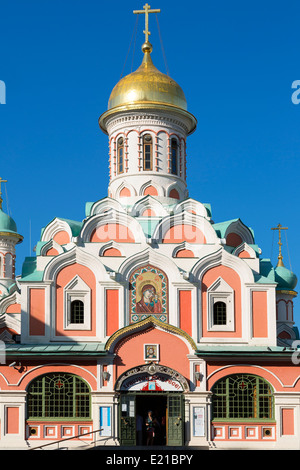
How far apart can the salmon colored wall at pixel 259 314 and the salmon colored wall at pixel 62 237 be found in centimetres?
592

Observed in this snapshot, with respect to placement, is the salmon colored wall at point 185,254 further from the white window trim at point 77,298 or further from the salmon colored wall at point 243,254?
the white window trim at point 77,298

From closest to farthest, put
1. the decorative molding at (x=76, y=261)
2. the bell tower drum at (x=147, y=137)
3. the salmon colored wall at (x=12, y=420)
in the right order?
the salmon colored wall at (x=12, y=420) → the decorative molding at (x=76, y=261) → the bell tower drum at (x=147, y=137)

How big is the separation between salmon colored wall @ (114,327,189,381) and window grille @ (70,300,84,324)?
1.51 m

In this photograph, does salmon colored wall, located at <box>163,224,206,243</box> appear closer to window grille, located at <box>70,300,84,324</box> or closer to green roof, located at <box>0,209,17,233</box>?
window grille, located at <box>70,300,84,324</box>

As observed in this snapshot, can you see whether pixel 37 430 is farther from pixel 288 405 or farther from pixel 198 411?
pixel 288 405

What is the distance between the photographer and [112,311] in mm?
27000

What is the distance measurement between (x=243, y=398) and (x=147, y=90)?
10651 millimetres

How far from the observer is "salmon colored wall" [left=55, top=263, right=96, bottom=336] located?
26875 mm

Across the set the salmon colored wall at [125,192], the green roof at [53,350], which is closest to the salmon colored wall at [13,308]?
the salmon colored wall at [125,192]

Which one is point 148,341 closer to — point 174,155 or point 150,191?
point 150,191

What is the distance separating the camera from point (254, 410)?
26203 millimetres

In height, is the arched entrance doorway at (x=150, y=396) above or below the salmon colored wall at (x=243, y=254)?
below

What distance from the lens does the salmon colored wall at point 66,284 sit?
2688 cm

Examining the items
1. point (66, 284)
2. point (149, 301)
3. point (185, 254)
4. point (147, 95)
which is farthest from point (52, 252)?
point (147, 95)
